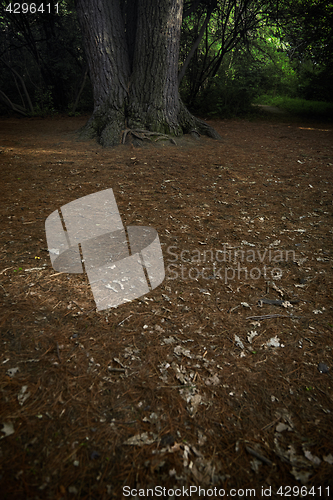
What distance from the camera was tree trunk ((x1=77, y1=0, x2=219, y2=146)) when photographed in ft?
17.9

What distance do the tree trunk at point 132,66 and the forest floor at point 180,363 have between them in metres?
3.35

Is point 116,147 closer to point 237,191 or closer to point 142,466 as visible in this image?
point 237,191

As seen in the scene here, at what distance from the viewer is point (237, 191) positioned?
13.1 ft

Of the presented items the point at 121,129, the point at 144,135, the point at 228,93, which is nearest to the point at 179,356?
the point at 144,135

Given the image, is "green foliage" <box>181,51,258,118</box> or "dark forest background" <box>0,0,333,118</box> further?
"green foliage" <box>181,51,258,118</box>

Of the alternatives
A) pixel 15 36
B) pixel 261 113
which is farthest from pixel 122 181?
pixel 15 36

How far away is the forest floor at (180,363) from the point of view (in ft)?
3.82

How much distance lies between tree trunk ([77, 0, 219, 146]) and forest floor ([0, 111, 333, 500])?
11.0 feet

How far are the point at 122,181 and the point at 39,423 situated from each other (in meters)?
3.40

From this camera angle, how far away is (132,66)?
20.0 ft

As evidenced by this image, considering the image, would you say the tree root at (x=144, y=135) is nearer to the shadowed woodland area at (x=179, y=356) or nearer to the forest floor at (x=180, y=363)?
the shadowed woodland area at (x=179, y=356)

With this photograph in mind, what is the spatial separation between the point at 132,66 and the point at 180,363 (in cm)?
649

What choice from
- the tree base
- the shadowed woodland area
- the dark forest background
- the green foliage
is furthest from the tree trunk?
the green foliage

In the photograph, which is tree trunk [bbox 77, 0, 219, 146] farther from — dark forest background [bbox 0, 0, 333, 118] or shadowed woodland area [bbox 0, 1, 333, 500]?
dark forest background [bbox 0, 0, 333, 118]
